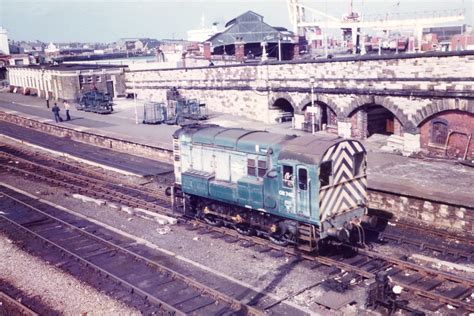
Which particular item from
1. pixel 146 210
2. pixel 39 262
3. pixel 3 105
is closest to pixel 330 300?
pixel 39 262

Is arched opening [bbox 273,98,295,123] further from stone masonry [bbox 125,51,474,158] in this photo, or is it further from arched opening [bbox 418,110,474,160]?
arched opening [bbox 418,110,474,160]

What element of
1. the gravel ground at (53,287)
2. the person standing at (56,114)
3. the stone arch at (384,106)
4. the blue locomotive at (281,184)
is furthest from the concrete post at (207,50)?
the gravel ground at (53,287)

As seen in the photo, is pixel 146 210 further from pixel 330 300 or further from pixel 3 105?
pixel 3 105

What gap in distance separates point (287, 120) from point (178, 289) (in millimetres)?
23752

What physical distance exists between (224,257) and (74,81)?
4111 centimetres

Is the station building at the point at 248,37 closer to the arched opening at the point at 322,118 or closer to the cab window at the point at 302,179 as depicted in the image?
the arched opening at the point at 322,118

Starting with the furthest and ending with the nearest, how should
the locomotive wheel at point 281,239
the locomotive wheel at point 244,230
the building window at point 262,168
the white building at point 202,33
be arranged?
the white building at point 202,33, the locomotive wheel at point 244,230, the building window at point 262,168, the locomotive wheel at point 281,239

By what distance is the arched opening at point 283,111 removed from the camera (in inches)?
1313

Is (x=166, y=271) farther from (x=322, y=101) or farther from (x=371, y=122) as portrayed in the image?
(x=322, y=101)

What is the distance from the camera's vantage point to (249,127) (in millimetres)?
32031

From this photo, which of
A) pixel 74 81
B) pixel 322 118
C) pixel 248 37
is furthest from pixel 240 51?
pixel 74 81

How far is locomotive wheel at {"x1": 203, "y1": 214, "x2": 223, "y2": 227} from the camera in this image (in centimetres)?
1559

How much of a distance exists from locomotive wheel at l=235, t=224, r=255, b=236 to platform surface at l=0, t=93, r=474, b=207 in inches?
204

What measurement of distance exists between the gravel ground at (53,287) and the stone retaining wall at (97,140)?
41.5 ft
